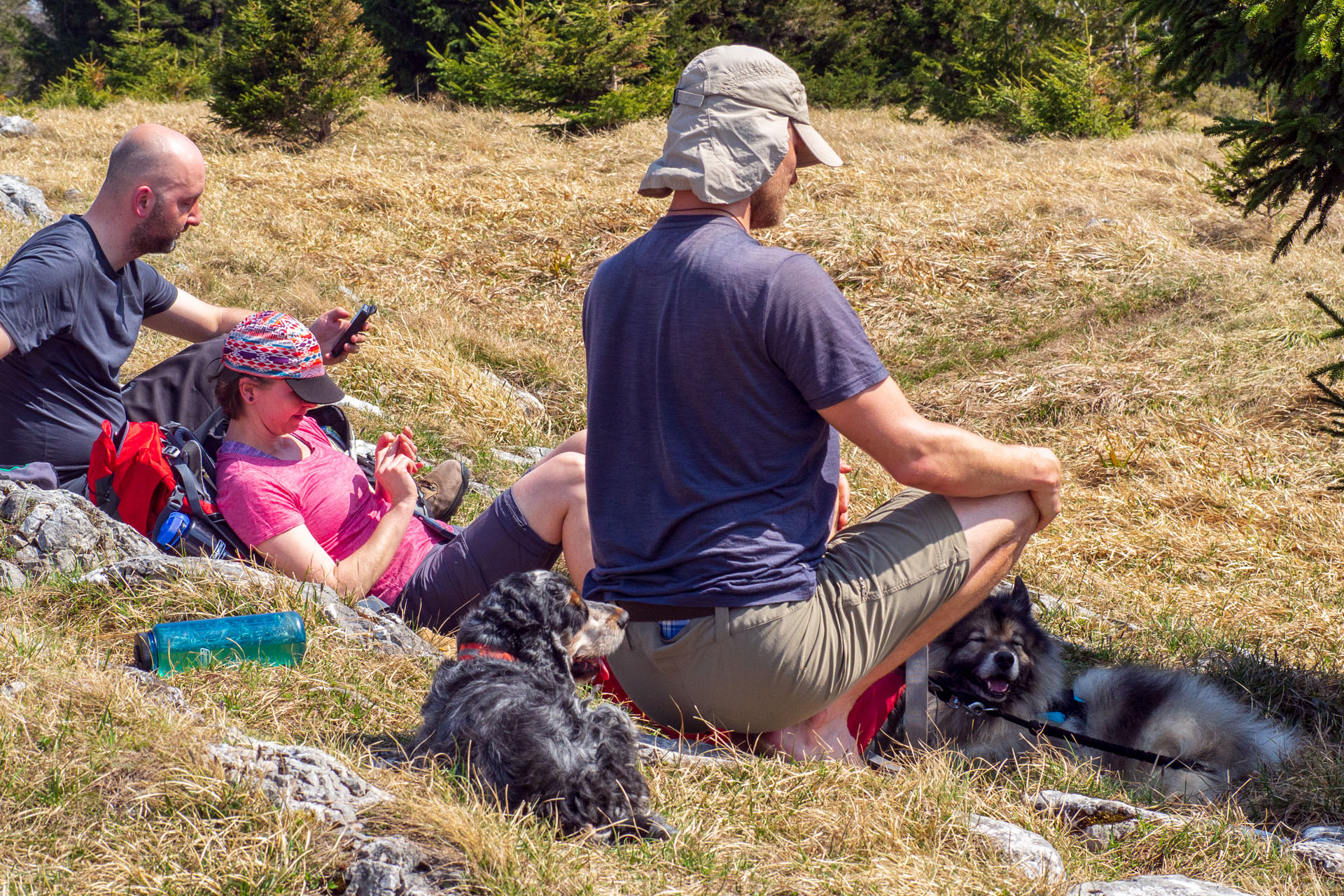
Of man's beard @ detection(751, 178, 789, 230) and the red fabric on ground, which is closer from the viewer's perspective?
man's beard @ detection(751, 178, 789, 230)

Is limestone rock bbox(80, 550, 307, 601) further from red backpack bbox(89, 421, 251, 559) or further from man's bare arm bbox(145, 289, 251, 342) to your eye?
man's bare arm bbox(145, 289, 251, 342)

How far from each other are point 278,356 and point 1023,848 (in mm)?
2549

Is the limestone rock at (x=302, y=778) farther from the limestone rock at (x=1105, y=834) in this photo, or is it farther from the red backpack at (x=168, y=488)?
the limestone rock at (x=1105, y=834)

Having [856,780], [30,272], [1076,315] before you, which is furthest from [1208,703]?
[1076,315]

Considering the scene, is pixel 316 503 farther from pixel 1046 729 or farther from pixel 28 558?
pixel 1046 729

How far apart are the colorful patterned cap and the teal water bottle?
2.48 ft

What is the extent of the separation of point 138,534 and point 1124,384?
5944mm

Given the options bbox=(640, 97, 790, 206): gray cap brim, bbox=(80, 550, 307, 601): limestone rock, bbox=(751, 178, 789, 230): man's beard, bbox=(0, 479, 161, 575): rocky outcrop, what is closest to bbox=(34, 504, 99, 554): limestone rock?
bbox=(0, 479, 161, 575): rocky outcrop

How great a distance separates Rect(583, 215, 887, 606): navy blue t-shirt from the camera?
2.35 m

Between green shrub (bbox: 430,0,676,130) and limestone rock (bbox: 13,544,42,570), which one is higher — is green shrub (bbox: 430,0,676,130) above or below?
above

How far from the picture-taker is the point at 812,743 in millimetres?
2869

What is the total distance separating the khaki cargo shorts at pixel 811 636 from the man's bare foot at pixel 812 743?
94 millimetres

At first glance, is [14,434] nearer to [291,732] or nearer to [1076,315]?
[291,732]

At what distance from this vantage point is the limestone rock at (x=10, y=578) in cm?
311
